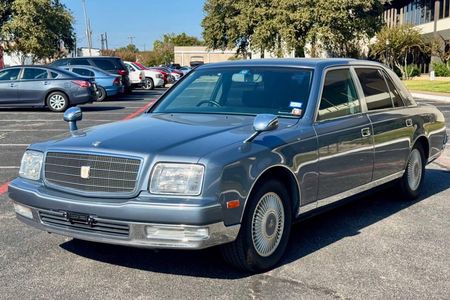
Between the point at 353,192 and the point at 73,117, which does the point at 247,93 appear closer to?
the point at 353,192

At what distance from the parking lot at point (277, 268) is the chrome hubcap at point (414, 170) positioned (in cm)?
54

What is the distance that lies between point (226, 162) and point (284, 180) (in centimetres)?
84

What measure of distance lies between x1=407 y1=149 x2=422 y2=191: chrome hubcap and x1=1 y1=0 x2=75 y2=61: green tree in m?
29.7

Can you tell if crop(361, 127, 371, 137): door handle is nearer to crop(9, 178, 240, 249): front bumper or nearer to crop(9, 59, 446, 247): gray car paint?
crop(9, 59, 446, 247): gray car paint

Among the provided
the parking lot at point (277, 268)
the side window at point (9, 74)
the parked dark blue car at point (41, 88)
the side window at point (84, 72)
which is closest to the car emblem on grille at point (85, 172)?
the parking lot at point (277, 268)

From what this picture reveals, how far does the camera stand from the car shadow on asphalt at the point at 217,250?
14.8 ft

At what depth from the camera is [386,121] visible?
601 centimetres

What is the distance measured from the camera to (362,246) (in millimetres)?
5145

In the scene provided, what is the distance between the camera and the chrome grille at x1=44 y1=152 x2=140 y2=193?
4.02m

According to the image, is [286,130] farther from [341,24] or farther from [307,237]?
[341,24]

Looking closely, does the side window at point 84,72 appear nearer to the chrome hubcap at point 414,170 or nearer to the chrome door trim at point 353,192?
the chrome hubcap at point 414,170

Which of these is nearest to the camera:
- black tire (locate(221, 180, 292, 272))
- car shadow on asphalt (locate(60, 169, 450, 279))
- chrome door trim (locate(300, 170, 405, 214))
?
black tire (locate(221, 180, 292, 272))

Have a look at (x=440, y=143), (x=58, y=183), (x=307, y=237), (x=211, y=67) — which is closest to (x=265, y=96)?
(x=211, y=67)

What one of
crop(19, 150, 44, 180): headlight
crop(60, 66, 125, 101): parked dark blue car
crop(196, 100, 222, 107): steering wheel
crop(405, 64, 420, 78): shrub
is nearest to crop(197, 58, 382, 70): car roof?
crop(196, 100, 222, 107): steering wheel
